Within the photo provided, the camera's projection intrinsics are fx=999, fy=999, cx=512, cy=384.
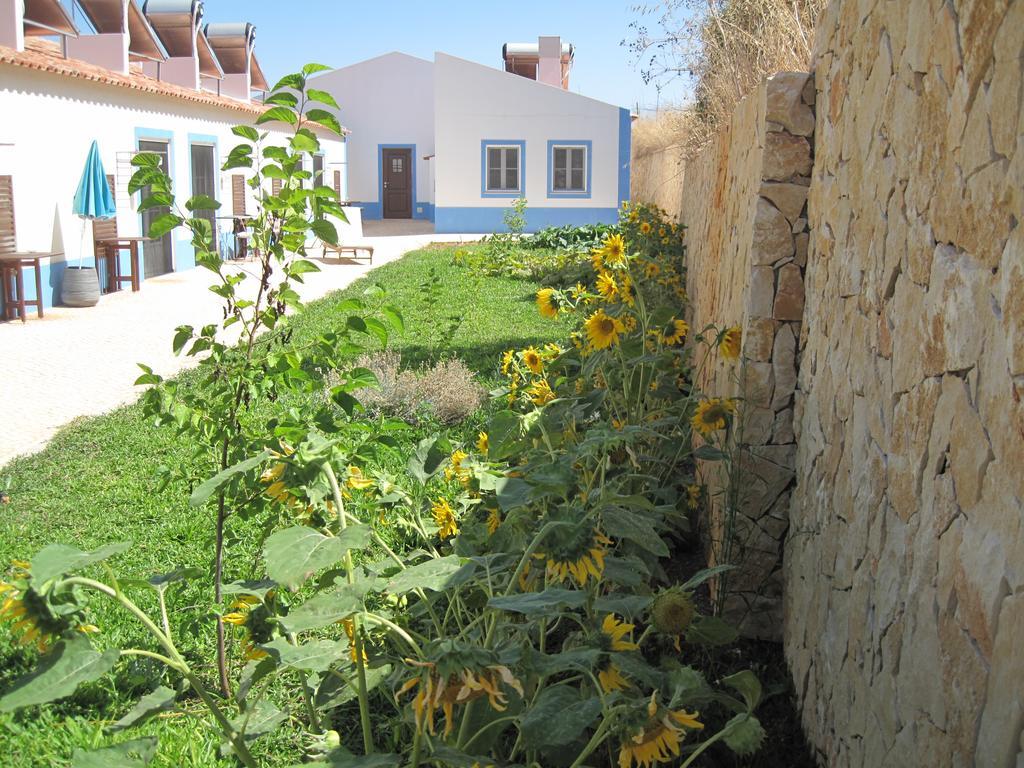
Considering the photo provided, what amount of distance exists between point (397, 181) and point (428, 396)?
26.1 metres

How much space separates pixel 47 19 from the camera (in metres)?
12.8

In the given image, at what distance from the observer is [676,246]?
9008 mm

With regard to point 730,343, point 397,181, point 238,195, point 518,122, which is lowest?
point 730,343

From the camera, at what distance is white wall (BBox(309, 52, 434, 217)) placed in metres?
31.1

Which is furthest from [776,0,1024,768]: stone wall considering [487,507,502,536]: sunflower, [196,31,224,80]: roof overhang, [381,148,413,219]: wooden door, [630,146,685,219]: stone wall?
[381,148,413,219]: wooden door

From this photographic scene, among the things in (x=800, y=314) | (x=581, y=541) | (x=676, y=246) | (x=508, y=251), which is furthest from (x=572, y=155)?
(x=581, y=541)

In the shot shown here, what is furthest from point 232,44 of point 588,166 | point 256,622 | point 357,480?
point 256,622

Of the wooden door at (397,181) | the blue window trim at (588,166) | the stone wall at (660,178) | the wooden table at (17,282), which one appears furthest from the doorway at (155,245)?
the wooden door at (397,181)

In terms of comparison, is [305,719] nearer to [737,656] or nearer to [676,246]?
[737,656]

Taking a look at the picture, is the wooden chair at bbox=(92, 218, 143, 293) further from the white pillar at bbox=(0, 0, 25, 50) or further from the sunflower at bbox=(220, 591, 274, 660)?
the sunflower at bbox=(220, 591, 274, 660)

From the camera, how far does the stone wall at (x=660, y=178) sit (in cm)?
1253

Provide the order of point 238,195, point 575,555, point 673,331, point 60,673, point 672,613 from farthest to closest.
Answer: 1. point 238,195
2. point 673,331
3. point 672,613
4. point 575,555
5. point 60,673

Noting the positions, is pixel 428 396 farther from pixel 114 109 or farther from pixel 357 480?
pixel 114 109

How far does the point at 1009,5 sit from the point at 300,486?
1.61m
